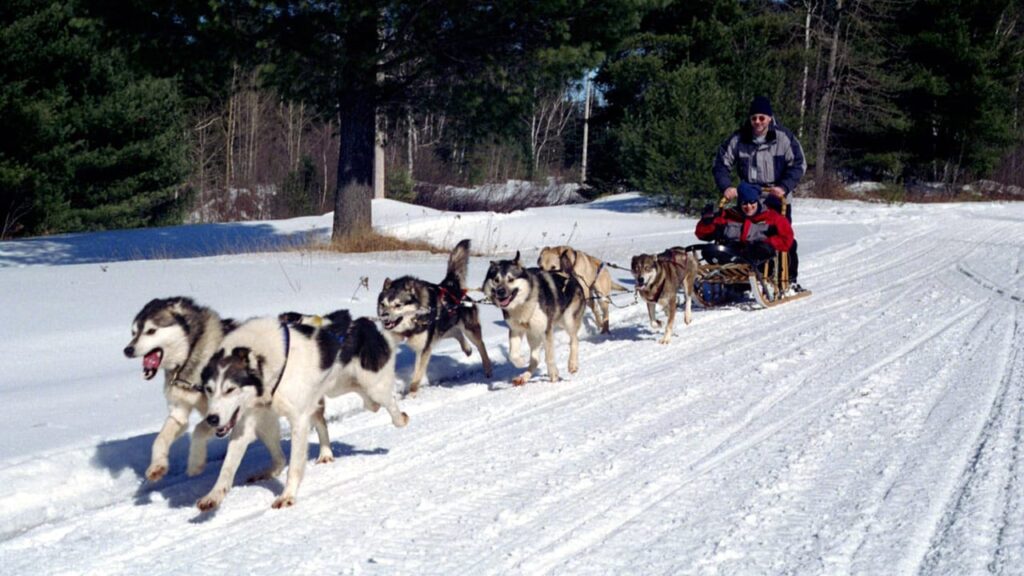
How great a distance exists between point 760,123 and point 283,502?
741cm

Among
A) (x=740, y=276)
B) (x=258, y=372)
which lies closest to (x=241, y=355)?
(x=258, y=372)

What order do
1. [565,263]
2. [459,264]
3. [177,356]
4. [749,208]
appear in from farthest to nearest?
[749,208]
[565,263]
[459,264]
[177,356]

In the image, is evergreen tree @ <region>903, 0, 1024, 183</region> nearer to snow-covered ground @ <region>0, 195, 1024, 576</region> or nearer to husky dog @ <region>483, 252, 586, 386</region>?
snow-covered ground @ <region>0, 195, 1024, 576</region>

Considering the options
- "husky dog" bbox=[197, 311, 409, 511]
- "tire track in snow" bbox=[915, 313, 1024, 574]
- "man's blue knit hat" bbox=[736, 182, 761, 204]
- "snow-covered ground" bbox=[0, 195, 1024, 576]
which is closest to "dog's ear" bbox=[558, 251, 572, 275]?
"snow-covered ground" bbox=[0, 195, 1024, 576]

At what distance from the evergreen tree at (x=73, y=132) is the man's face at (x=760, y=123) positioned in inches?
558

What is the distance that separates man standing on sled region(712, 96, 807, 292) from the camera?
977cm

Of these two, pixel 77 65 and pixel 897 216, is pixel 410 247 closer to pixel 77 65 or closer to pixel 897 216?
pixel 77 65

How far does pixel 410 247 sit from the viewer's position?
1473cm

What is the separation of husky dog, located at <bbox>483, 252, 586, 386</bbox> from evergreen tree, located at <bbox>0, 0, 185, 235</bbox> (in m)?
15.0

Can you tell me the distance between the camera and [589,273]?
8.74m

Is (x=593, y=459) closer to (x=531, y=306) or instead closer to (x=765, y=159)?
(x=531, y=306)

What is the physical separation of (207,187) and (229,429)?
35.1 meters

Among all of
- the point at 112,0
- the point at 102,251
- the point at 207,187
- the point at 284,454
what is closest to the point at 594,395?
the point at 284,454

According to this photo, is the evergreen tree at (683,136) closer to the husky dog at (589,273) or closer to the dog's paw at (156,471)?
the husky dog at (589,273)
